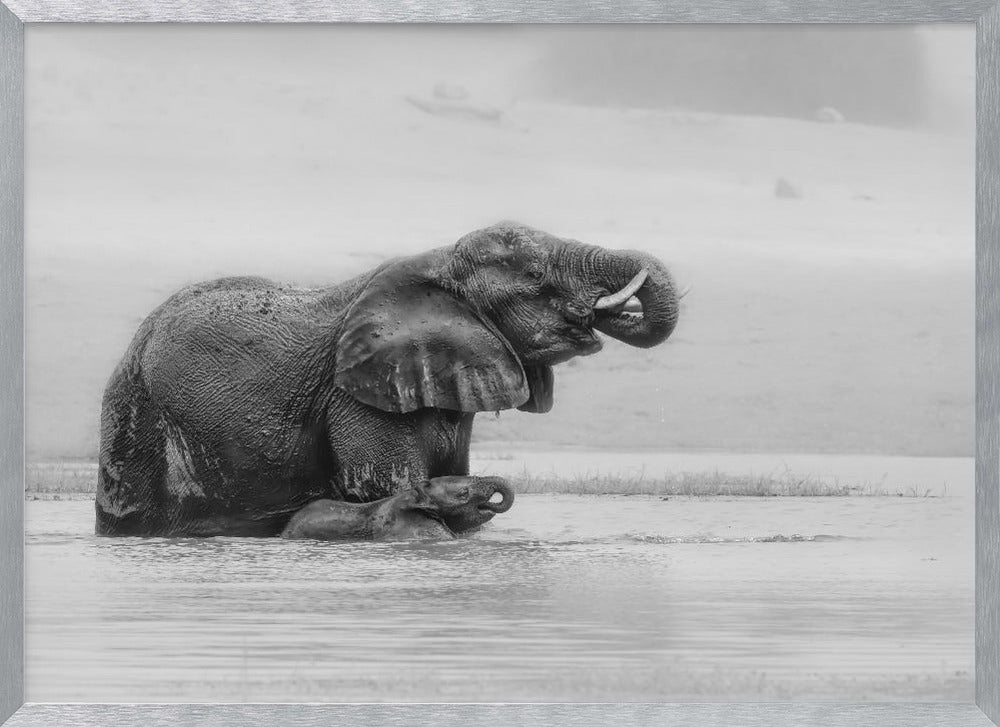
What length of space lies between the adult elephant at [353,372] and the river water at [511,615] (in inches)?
9.6

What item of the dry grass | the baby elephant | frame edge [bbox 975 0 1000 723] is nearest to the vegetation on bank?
the dry grass

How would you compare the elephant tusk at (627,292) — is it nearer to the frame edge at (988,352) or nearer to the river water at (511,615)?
the river water at (511,615)

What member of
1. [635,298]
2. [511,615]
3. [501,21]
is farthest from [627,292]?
[511,615]

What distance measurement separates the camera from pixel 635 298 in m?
8.23

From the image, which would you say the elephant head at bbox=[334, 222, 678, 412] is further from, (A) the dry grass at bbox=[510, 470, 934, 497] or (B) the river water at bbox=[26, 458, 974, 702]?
(A) the dry grass at bbox=[510, 470, 934, 497]

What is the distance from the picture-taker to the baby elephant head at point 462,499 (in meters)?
8.23

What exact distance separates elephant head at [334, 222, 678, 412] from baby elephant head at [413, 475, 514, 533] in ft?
0.85

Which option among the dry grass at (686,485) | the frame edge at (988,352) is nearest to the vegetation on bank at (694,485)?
the dry grass at (686,485)

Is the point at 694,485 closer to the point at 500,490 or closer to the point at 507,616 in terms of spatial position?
the point at 500,490

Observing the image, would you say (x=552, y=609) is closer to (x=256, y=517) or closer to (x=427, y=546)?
(x=427, y=546)

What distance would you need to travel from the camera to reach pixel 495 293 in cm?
834

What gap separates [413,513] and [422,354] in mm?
565

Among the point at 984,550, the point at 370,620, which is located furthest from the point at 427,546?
the point at 984,550

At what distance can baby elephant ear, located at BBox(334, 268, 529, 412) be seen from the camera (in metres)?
8.34
